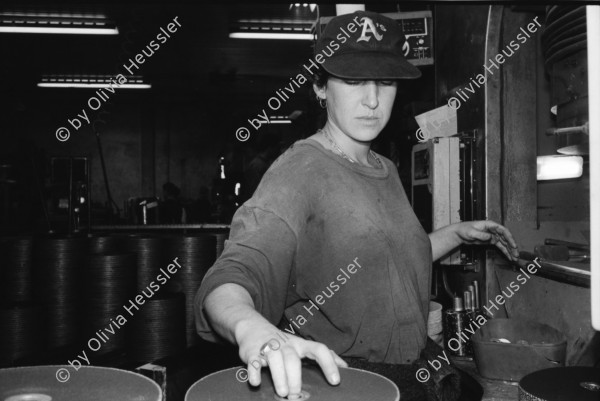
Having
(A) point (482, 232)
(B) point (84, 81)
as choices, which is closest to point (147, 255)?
(A) point (482, 232)

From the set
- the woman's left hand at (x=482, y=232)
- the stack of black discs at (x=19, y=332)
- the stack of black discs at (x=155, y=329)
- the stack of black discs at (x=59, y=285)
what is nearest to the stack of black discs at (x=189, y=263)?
the stack of black discs at (x=155, y=329)

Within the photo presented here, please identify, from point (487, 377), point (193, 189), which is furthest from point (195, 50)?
point (487, 377)

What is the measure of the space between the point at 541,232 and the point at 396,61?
4.41ft

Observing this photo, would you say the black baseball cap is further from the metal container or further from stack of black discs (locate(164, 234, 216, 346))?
stack of black discs (locate(164, 234, 216, 346))

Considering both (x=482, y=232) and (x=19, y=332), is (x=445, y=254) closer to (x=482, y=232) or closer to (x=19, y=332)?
(x=482, y=232)

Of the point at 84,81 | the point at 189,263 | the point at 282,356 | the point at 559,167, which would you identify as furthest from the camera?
the point at 84,81

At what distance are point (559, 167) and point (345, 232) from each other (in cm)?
178

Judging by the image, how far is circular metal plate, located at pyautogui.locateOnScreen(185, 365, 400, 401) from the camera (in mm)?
676

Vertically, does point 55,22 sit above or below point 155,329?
above

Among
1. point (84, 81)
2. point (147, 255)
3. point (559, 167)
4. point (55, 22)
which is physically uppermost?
point (84, 81)

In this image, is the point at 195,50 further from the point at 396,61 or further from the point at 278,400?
the point at 278,400

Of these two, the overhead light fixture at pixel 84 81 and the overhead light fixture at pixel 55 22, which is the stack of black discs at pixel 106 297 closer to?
the overhead light fixture at pixel 55 22

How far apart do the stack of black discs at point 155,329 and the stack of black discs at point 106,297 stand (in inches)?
3.5

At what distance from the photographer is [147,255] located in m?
3.42
